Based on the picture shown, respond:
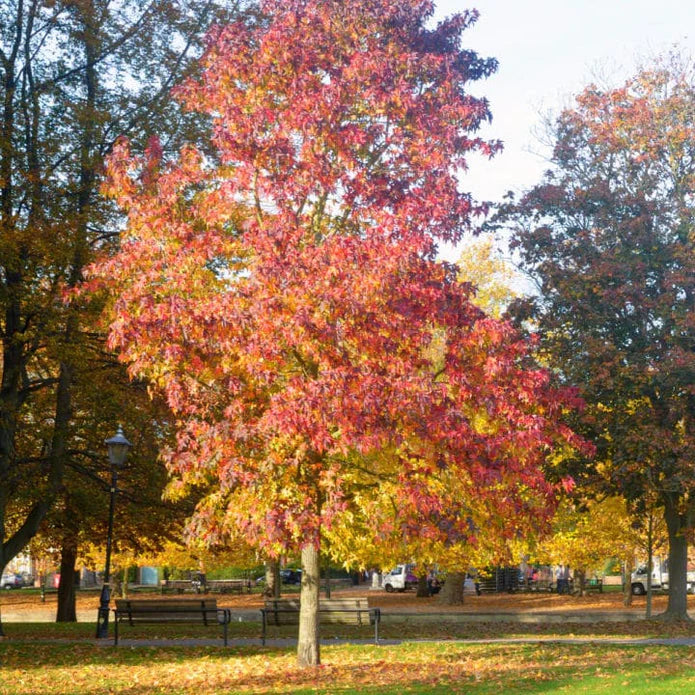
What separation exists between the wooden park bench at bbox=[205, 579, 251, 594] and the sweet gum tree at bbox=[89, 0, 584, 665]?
37.8 meters

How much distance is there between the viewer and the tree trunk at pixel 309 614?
14.4m

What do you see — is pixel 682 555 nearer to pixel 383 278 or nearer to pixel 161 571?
pixel 383 278

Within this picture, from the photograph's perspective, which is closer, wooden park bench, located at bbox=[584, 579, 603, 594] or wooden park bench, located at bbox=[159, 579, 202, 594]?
wooden park bench, located at bbox=[584, 579, 603, 594]

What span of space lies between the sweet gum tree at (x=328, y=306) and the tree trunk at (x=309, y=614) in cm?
3

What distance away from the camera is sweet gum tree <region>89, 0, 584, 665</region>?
Result: 1255 cm

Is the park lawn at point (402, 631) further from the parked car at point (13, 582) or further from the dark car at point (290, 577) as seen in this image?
the parked car at point (13, 582)

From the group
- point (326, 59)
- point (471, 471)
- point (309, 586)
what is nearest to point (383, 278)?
point (471, 471)

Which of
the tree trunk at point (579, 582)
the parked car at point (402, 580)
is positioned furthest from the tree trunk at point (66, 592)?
the parked car at point (402, 580)

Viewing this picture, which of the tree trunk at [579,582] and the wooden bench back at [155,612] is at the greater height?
the wooden bench back at [155,612]

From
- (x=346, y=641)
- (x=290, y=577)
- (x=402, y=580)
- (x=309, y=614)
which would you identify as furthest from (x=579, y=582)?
(x=309, y=614)

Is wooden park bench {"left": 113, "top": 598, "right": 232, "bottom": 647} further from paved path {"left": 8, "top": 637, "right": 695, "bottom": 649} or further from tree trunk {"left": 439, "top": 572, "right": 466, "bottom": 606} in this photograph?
tree trunk {"left": 439, "top": 572, "right": 466, "bottom": 606}

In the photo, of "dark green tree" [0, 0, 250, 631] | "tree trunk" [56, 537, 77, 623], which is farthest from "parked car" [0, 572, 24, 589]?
"dark green tree" [0, 0, 250, 631]

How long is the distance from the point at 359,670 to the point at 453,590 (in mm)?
26293

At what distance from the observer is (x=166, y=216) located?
14.4 meters
